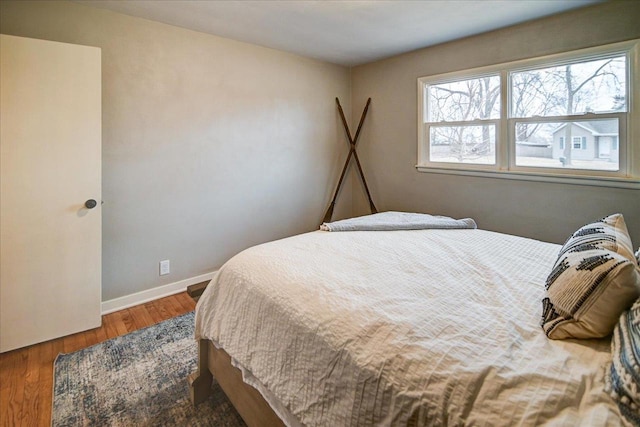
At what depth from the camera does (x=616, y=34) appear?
241 cm

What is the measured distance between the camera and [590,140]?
2.63 m

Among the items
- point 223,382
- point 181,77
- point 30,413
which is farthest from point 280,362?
point 181,77

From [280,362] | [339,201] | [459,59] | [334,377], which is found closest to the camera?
[334,377]

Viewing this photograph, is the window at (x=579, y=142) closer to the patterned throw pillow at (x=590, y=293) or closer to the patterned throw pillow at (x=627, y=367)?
the patterned throw pillow at (x=590, y=293)

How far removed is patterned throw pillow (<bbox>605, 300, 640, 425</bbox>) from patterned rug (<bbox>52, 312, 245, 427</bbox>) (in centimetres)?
140

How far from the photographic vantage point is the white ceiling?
2398 mm

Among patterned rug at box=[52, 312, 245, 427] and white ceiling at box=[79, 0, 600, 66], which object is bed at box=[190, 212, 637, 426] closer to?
patterned rug at box=[52, 312, 245, 427]

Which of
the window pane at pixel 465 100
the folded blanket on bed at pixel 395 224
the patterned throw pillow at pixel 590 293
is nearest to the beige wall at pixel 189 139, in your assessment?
the window pane at pixel 465 100

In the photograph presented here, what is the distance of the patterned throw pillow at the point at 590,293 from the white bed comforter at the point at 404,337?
0.14 ft

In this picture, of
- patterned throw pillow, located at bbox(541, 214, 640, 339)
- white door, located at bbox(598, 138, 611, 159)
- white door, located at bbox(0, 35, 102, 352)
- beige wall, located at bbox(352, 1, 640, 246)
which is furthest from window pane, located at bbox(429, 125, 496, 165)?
white door, located at bbox(0, 35, 102, 352)

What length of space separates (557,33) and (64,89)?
11.8 ft

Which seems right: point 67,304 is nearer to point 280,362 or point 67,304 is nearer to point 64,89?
point 64,89

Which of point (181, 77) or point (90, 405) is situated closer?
point (90, 405)

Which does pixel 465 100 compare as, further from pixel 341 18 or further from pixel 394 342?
pixel 394 342
